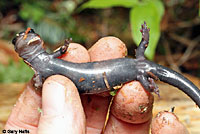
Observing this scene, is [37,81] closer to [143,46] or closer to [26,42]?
[26,42]

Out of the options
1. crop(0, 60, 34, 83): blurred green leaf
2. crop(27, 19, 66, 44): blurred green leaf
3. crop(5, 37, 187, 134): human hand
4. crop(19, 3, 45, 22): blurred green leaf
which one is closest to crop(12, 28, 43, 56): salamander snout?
crop(5, 37, 187, 134): human hand

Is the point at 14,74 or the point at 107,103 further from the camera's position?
the point at 14,74

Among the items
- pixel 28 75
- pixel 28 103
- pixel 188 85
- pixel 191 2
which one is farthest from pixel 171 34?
pixel 28 103

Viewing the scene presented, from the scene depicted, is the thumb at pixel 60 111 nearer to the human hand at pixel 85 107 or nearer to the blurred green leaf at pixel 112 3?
the human hand at pixel 85 107

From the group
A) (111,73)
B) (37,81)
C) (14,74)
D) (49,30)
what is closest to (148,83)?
(111,73)

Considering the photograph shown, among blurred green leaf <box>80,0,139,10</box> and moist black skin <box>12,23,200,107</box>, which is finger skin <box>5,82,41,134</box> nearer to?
moist black skin <box>12,23,200,107</box>

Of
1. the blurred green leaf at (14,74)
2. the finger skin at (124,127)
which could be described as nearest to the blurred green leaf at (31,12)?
the blurred green leaf at (14,74)
